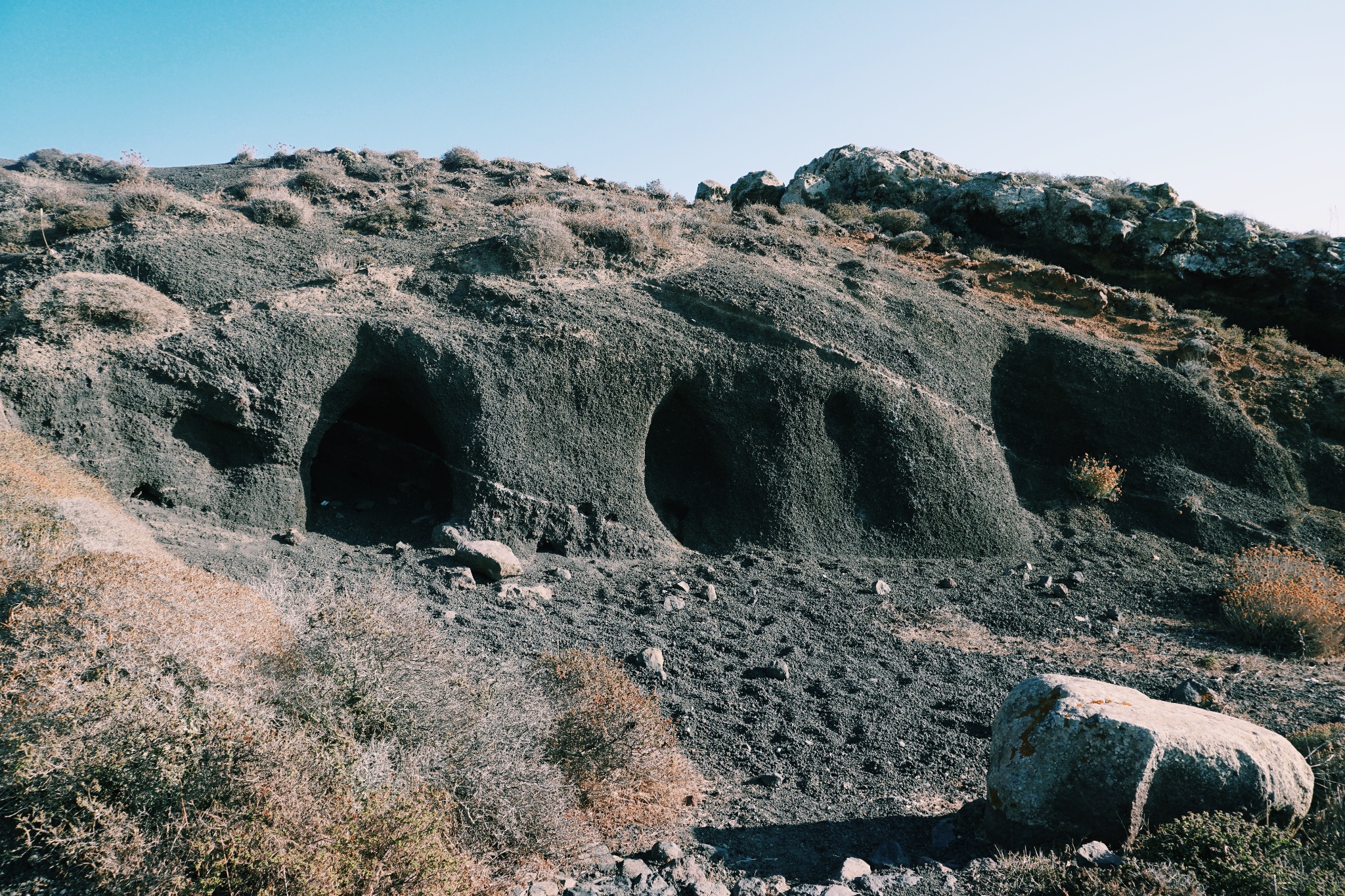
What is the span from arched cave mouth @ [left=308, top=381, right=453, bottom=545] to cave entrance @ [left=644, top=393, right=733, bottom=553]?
2976 millimetres

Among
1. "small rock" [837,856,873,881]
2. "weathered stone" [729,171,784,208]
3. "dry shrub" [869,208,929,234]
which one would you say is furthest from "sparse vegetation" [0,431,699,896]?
"weathered stone" [729,171,784,208]

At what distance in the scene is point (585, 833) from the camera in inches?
177

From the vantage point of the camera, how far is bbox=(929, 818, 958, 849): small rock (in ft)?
15.9

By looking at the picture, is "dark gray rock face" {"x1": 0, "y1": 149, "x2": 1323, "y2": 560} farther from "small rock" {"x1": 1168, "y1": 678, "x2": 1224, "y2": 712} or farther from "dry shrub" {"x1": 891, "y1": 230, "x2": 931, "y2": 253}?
"small rock" {"x1": 1168, "y1": 678, "x2": 1224, "y2": 712}

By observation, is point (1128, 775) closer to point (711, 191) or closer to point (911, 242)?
point (911, 242)

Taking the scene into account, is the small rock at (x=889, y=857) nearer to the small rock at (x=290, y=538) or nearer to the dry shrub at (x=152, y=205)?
the small rock at (x=290, y=538)

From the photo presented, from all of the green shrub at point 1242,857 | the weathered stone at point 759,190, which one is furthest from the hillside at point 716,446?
the weathered stone at point 759,190

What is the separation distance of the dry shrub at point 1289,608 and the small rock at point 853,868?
763 centimetres

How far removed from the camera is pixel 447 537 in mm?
9172

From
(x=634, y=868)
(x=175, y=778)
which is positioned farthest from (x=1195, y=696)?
(x=175, y=778)

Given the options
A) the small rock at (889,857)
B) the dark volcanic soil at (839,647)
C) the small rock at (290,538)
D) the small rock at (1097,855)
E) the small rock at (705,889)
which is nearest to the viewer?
the small rock at (705,889)

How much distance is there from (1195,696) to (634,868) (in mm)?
6163

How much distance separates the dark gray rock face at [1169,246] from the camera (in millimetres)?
16984

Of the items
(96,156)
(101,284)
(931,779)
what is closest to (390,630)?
(931,779)
